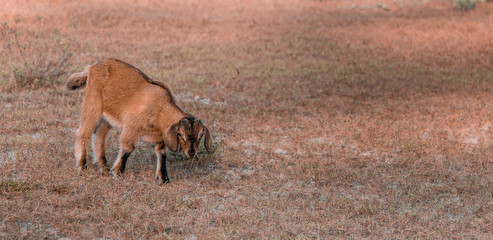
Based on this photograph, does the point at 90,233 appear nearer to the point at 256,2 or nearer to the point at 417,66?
the point at 417,66

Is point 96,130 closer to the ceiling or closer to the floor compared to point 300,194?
closer to the ceiling

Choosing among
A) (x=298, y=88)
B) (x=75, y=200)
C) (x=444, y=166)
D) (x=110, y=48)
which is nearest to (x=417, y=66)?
(x=298, y=88)

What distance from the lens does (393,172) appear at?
7426mm

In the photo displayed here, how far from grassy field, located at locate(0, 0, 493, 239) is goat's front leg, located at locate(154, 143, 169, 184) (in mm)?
126

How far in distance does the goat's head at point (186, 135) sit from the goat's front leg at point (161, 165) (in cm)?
40

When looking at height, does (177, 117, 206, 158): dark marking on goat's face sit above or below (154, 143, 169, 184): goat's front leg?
above

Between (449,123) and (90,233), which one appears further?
(449,123)

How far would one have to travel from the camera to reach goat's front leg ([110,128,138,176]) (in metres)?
6.29

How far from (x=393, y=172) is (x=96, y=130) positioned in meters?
4.06

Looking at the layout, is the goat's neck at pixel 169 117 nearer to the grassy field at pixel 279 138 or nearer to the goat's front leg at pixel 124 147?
the goat's front leg at pixel 124 147

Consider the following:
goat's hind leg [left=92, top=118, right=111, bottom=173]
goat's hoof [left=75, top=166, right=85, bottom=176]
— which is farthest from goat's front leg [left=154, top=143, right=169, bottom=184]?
goat's hoof [left=75, top=166, right=85, bottom=176]

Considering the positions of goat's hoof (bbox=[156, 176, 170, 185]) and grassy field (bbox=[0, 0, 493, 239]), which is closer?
grassy field (bbox=[0, 0, 493, 239])

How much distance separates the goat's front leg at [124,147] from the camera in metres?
6.29

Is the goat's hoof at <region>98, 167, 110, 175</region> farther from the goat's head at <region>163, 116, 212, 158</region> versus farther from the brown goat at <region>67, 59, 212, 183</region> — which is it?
the goat's head at <region>163, 116, 212, 158</region>
